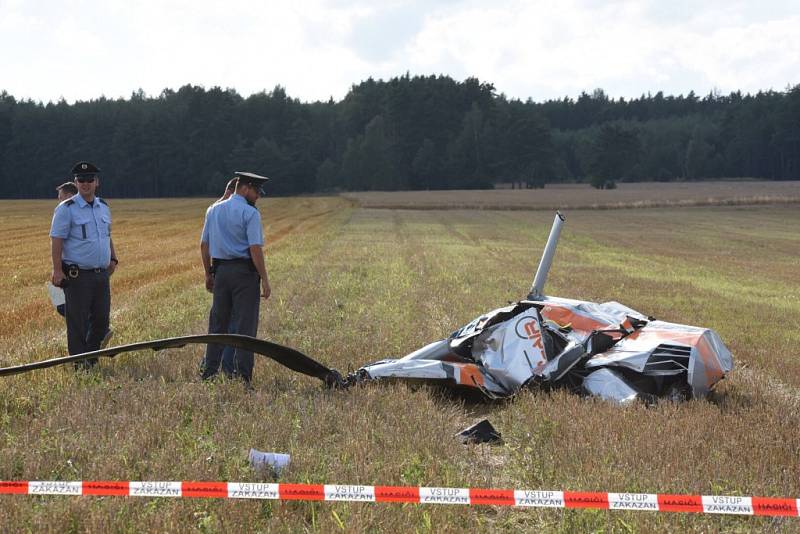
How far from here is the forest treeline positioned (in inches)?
3750

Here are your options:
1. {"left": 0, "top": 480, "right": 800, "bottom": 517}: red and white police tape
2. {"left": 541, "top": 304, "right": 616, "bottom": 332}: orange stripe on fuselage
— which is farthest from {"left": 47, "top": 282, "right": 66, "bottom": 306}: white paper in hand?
{"left": 541, "top": 304, "right": 616, "bottom": 332}: orange stripe on fuselage

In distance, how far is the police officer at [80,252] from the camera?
698 cm

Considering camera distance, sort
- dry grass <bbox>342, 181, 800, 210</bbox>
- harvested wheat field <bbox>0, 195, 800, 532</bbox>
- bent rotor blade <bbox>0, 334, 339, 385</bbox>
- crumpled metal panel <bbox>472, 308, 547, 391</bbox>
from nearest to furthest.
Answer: harvested wheat field <bbox>0, 195, 800, 532</bbox> < bent rotor blade <bbox>0, 334, 339, 385</bbox> < crumpled metal panel <bbox>472, 308, 547, 391</bbox> < dry grass <bbox>342, 181, 800, 210</bbox>

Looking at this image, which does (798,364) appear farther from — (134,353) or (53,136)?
(53,136)

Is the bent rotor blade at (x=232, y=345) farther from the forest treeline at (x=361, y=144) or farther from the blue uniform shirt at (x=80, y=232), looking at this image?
the forest treeline at (x=361, y=144)

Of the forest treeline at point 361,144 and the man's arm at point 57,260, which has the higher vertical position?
the forest treeline at point 361,144

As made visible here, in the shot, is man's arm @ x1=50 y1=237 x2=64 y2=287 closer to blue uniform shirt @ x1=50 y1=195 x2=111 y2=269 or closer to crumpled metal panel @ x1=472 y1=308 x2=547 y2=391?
blue uniform shirt @ x1=50 y1=195 x2=111 y2=269

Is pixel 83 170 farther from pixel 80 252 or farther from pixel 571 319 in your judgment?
pixel 571 319

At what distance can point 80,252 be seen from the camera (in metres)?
7.05

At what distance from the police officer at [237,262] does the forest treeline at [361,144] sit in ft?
284

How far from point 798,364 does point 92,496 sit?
23.7ft

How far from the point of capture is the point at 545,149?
101m

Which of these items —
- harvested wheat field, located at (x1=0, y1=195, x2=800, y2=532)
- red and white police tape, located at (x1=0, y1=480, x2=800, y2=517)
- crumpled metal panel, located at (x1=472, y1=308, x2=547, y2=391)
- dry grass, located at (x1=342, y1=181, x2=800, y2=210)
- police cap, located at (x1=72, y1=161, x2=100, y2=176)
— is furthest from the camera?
dry grass, located at (x1=342, y1=181, x2=800, y2=210)

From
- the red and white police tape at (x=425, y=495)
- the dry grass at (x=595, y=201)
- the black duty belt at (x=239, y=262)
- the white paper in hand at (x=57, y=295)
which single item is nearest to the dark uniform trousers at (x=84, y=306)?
the white paper in hand at (x=57, y=295)
